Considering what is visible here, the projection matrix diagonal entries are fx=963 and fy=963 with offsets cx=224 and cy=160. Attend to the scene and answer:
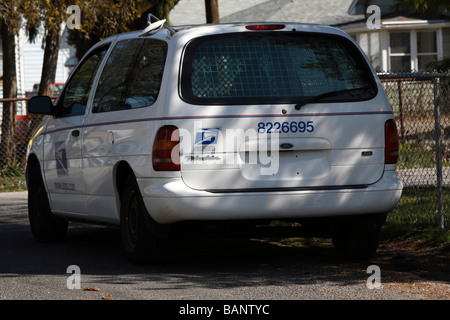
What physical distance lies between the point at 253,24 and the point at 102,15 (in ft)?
35.0

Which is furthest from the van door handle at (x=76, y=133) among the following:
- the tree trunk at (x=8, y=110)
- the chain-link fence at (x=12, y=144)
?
the tree trunk at (x=8, y=110)

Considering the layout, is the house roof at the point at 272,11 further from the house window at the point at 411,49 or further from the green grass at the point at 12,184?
the green grass at the point at 12,184

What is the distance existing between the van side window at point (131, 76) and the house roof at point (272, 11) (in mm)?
24471

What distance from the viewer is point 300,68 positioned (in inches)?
296

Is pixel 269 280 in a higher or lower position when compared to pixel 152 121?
lower

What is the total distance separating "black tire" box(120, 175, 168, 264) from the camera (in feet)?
24.5

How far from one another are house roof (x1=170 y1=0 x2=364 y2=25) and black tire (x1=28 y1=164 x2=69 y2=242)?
76.5ft

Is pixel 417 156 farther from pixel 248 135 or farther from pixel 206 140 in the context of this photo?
pixel 206 140

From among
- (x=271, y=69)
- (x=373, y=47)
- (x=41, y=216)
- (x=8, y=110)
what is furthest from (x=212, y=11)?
(x=373, y=47)

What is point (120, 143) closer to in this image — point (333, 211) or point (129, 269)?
point (129, 269)

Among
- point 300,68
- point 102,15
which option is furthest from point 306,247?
point 102,15

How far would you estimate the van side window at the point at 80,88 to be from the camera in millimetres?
8836

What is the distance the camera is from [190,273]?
7570 mm

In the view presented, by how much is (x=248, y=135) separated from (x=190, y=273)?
4.06 feet
